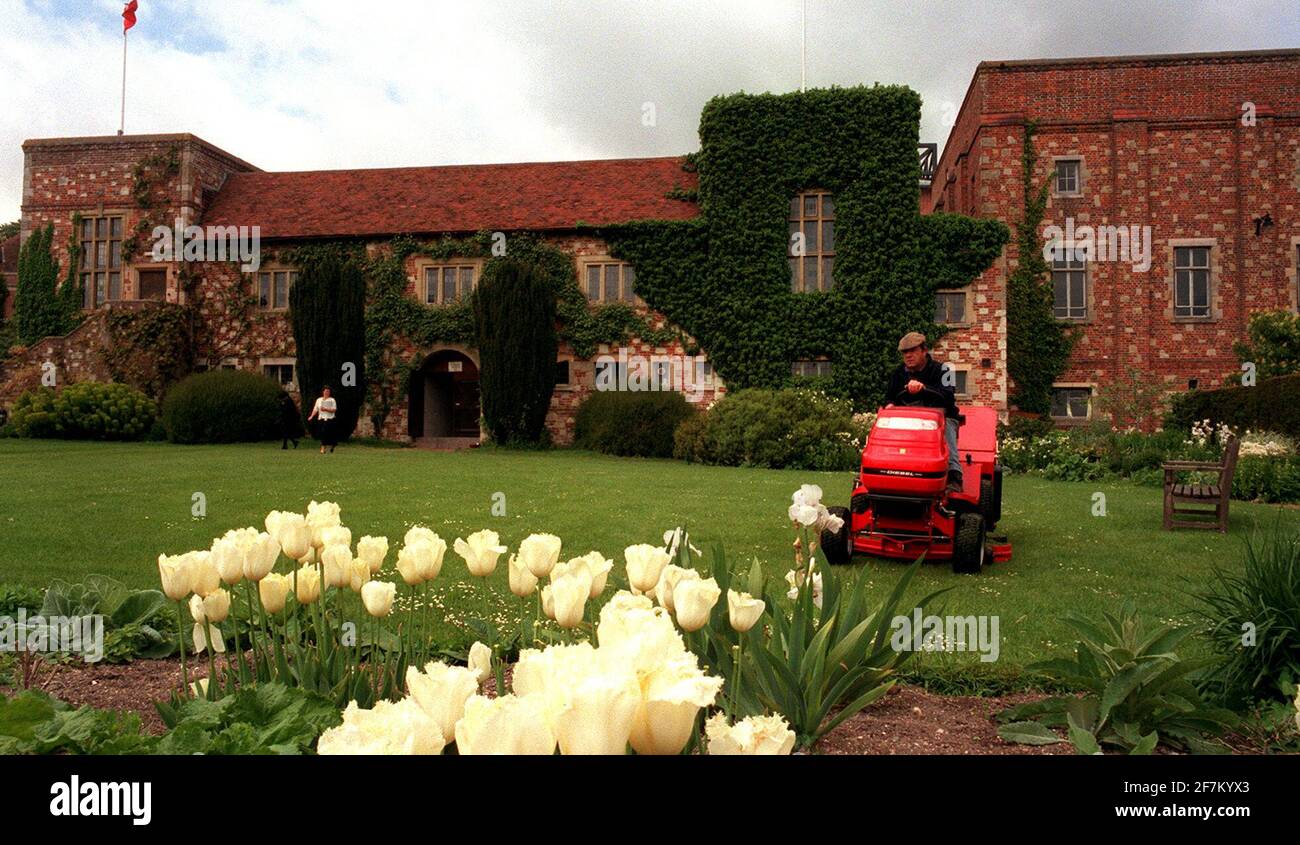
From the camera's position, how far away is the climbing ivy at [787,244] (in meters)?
23.0

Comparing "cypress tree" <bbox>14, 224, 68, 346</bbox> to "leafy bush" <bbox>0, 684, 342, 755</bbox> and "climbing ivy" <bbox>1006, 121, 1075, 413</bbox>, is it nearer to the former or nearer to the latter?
→ "climbing ivy" <bbox>1006, 121, 1075, 413</bbox>

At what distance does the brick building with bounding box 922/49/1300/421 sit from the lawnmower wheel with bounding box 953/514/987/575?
58.8 feet

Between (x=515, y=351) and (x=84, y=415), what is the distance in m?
11.6

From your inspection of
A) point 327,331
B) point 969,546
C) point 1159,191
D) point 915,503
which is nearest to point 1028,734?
point 969,546

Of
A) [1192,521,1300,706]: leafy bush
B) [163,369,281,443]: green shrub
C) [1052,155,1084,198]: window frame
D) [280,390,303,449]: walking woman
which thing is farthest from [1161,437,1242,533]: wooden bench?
[163,369,281,443]: green shrub

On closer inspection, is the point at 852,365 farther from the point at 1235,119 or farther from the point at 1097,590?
the point at 1097,590

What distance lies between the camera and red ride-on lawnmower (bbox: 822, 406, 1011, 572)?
6883 mm

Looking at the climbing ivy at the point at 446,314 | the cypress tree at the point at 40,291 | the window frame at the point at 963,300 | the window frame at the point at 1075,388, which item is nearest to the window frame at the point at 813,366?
the window frame at the point at 963,300

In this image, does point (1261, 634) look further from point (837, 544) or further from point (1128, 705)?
point (837, 544)

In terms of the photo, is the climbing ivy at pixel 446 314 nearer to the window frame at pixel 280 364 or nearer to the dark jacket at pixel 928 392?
the window frame at pixel 280 364

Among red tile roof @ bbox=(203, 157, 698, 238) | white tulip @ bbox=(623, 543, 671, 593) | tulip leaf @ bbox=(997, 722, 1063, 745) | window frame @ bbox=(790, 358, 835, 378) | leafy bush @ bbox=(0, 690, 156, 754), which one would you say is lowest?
tulip leaf @ bbox=(997, 722, 1063, 745)

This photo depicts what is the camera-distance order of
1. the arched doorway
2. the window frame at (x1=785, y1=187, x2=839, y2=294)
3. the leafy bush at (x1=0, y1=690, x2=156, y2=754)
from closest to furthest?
the leafy bush at (x1=0, y1=690, x2=156, y2=754) < the window frame at (x1=785, y1=187, x2=839, y2=294) < the arched doorway
